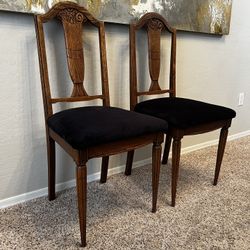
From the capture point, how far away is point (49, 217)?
47.6 inches

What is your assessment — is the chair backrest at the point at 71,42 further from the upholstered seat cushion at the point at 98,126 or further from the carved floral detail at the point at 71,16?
the upholstered seat cushion at the point at 98,126

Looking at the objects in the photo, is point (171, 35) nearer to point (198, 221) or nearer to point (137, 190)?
point (137, 190)

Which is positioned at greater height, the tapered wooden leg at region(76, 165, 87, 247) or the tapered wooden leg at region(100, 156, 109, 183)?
the tapered wooden leg at region(76, 165, 87, 247)

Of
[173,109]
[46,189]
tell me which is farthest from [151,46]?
[46,189]

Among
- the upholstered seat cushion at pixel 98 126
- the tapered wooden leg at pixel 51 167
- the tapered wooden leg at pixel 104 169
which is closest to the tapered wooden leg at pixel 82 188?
the upholstered seat cushion at pixel 98 126

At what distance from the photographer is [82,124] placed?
0.97 m

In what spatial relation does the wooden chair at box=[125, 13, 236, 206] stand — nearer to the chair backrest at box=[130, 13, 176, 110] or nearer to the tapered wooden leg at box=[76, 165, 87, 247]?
the chair backrest at box=[130, 13, 176, 110]

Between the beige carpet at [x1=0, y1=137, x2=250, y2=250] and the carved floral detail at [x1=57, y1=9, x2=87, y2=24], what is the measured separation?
2.85 feet

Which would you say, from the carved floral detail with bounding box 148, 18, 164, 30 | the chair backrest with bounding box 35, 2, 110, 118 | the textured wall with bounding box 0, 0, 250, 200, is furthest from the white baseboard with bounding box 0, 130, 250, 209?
the carved floral detail with bounding box 148, 18, 164, 30

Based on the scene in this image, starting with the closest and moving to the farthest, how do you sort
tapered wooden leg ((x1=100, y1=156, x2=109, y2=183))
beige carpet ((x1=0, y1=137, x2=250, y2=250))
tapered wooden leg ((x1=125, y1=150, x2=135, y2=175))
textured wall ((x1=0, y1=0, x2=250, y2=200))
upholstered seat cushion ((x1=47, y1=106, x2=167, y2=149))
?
upholstered seat cushion ((x1=47, y1=106, x2=167, y2=149)) → beige carpet ((x1=0, y1=137, x2=250, y2=250)) → textured wall ((x1=0, y1=0, x2=250, y2=200)) → tapered wooden leg ((x1=100, y1=156, x2=109, y2=183)) → tapered wooden leg ((x1=125, y1=150, x2=135, y2=175))

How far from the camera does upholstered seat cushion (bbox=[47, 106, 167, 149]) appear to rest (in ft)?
3.01

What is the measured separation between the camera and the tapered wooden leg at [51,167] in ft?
3.98

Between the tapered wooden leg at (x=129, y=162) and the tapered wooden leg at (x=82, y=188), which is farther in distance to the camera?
the tapered wooden leg at (x=129, y=162)

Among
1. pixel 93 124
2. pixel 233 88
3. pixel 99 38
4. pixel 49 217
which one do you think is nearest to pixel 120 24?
pixel 99 38
